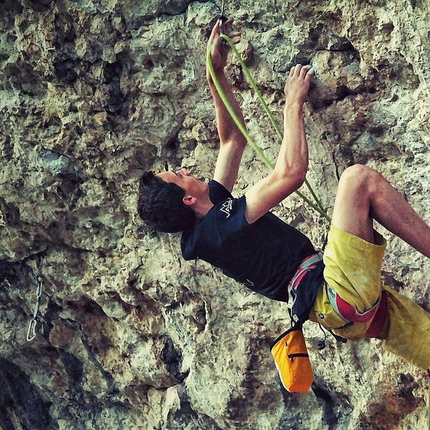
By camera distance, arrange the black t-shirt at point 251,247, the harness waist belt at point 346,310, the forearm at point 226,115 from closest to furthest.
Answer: the harness waist belt at point 346,310 → the black t-shirt at point 251,247 → the forearm at point 226,115

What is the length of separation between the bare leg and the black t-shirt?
312 millimetres

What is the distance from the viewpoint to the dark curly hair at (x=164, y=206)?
8.93 feet

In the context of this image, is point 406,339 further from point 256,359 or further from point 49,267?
point 49,267

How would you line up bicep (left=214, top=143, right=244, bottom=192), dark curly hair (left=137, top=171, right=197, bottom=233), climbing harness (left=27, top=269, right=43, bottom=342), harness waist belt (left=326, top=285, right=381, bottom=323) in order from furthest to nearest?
1. climbing harness (left=27, top=269, right=43, bottom=342)
2. bicep (left=214, top=143, right=244, bottom=192)
3. dark curly hair (left=137, top=171, right=197, bottom=233)
4. harness waist belt (left=326, top=285, right=381, bottom=323)

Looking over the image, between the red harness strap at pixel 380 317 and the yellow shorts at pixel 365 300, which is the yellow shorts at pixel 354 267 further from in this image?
the red harness strap at pixel 380 317

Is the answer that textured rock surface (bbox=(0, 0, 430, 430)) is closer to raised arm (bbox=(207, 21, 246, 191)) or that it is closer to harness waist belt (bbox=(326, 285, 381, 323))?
raised arm (bbox=(207, 21, 246, 191))

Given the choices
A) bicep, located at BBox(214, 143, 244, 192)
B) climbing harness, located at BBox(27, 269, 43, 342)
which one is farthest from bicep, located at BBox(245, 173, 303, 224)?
climbing harness, located at BBox(27, 269, 43, 342)

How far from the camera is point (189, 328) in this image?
4008 millimetres

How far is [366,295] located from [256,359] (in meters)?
1.44

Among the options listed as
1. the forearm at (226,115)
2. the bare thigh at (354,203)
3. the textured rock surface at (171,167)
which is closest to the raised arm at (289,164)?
the bare thigh at (354,203)

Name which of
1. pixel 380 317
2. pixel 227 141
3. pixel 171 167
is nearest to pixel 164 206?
pixel 227 141

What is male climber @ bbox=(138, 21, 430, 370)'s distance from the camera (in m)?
2.41

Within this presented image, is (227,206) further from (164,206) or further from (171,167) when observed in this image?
(171,167)

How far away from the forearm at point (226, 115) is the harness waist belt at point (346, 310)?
80 centimetres
